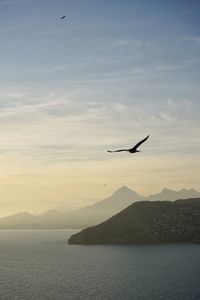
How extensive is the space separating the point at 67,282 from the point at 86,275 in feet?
59.4

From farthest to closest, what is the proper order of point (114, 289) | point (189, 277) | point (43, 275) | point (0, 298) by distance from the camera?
point (43, 275), point (189, 277), point (114, 289), point (0, 298)

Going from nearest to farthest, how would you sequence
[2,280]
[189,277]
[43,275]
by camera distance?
[189,277] → [2,280] → [43,275]

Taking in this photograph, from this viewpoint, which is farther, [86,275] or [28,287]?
[86,275]

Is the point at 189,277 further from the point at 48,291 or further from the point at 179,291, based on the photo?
the point at 48,291

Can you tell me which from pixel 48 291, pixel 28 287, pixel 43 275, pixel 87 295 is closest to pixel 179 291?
pixel 87 295

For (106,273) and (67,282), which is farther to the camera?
(106,273)

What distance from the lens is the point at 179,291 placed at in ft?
452

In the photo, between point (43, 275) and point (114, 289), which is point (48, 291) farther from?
point (43, 275)

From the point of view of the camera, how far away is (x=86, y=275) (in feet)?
596

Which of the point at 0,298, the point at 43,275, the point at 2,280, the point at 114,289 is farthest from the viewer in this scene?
the point at 43,275

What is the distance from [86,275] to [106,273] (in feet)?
32.3

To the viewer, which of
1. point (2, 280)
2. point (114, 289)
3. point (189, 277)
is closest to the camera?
point (114, 289)

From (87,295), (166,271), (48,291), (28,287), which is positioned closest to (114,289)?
(87,295)

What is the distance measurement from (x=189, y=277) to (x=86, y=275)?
44.1 m
